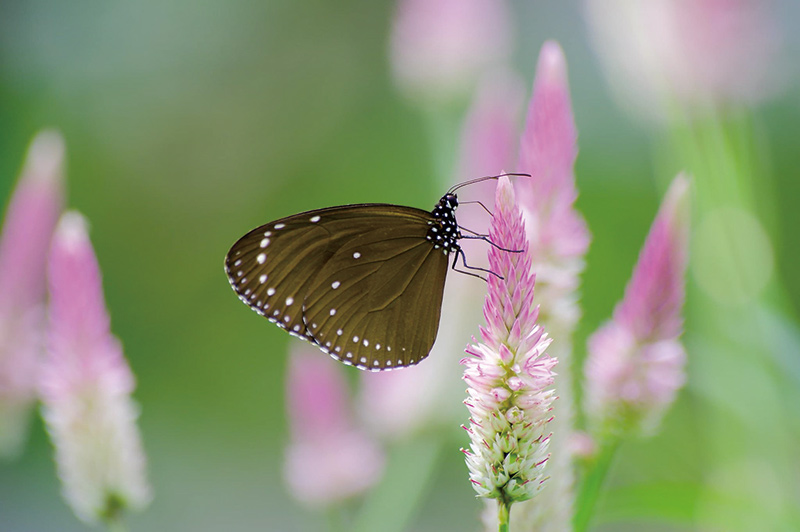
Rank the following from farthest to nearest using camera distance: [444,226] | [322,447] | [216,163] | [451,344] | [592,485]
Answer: [216,163] < [322,447] < [451,344] < [444,226] < [592,485]

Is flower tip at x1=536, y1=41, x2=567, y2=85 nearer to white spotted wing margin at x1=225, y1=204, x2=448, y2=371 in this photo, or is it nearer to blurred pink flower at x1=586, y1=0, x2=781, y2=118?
white spotted wing margin at x1=225, y1=204, x2=448, y2=371

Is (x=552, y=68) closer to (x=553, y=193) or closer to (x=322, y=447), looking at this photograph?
(x=553, y=193)

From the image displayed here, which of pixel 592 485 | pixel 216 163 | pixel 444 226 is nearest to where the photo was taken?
pixel 592 485

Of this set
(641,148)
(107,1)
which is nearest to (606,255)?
(641,148)

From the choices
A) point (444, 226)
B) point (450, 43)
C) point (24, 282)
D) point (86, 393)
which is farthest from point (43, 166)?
point (450, 43)

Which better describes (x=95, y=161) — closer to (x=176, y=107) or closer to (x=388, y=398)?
(x=176, y=107)

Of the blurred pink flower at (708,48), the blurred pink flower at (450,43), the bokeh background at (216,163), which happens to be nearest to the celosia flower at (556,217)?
the blurred pink flower at (708,48)

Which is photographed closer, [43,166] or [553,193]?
[553,193]
